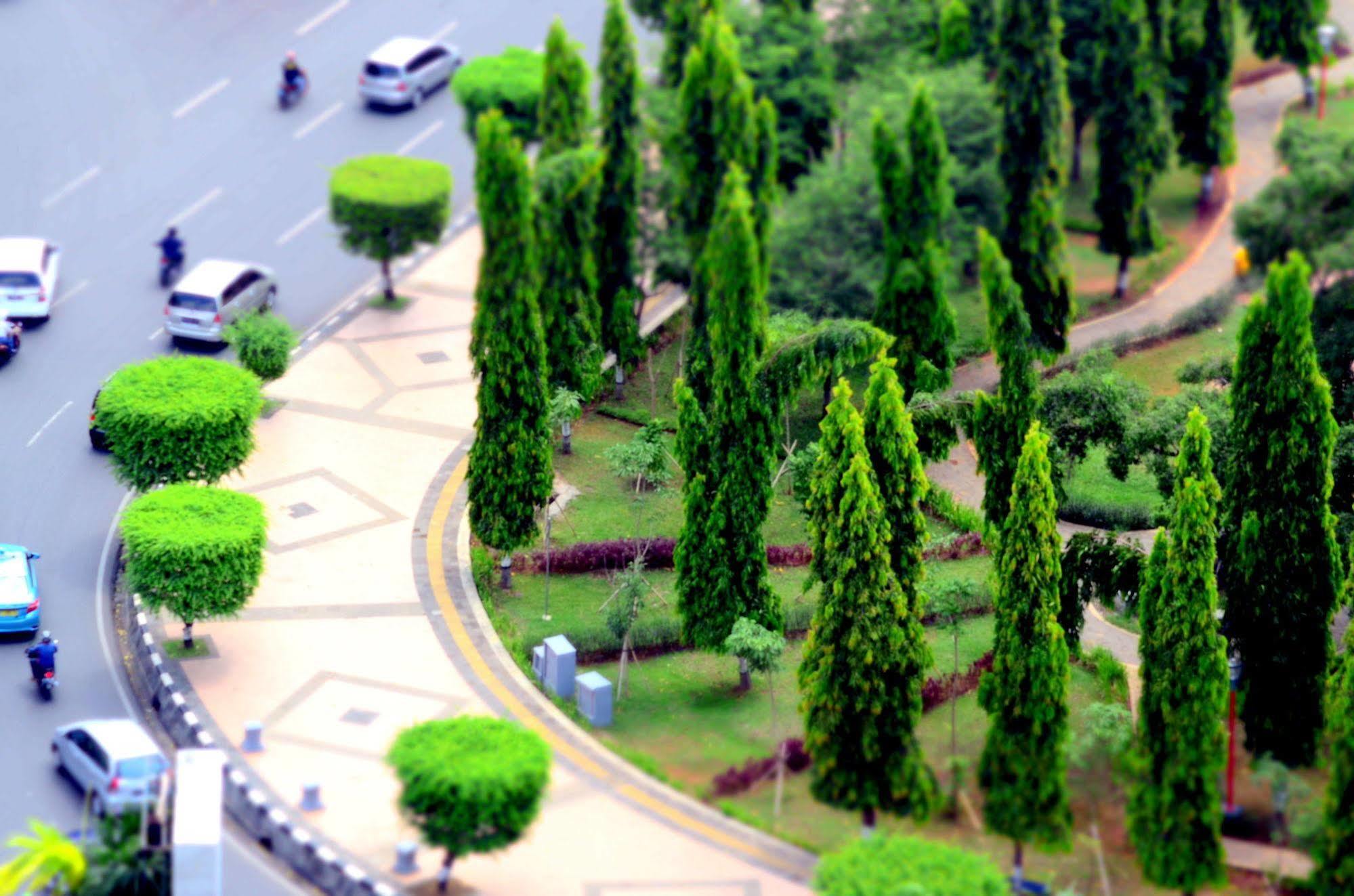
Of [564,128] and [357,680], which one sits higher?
[564,128]

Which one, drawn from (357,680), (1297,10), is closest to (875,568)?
(357,680)

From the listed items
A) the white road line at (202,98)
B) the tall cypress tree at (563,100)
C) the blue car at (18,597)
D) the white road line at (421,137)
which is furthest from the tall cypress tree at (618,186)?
the white road line at (202,98)

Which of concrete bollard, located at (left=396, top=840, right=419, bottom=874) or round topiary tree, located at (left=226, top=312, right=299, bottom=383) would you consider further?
round topiary tree, located at (left=226, top=312, right=299, bottom=383)

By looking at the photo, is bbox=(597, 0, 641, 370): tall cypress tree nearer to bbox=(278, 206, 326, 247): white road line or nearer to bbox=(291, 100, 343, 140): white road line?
bbox=(278, 206, 326, 247): white road line

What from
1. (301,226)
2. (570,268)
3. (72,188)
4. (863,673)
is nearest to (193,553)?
(863,673)

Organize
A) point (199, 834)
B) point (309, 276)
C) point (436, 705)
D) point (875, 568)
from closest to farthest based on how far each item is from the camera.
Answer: point (199, 834) < point (875, 568) < point (436, 705) < point (309, 276)

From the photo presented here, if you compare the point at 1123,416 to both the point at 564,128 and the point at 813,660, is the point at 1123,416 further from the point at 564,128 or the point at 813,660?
the point at 564,128

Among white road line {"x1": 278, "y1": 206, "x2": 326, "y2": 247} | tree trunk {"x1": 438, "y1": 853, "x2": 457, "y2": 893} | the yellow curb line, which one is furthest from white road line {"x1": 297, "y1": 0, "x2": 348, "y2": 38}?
tree trunk {"x1": 438, "y1": 853, "x2": 457, "y2": 893}

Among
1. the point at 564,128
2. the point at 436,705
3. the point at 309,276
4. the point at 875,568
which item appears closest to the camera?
the point at 875,568
